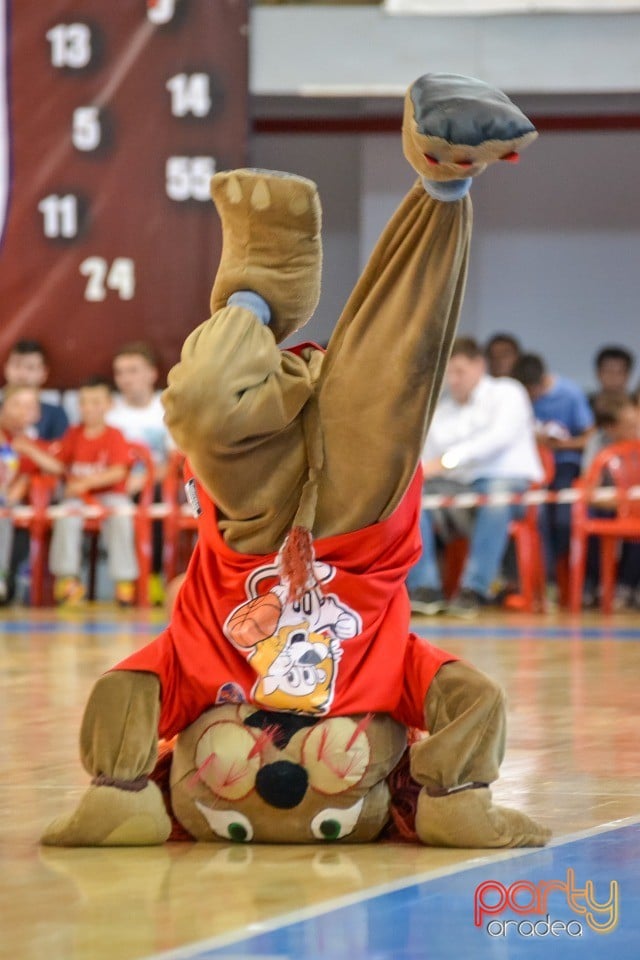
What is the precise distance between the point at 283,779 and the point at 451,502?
534 centimetres

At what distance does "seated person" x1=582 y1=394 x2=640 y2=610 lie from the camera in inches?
315

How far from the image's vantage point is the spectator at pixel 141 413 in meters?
8.25

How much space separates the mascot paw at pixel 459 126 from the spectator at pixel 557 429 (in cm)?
613

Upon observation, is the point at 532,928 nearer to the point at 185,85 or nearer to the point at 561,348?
the point at 185,85

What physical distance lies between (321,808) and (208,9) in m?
6.73

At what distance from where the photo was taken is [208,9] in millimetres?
8555

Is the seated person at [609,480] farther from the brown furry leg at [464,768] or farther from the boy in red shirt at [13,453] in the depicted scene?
the brown furry leg at [464,768]

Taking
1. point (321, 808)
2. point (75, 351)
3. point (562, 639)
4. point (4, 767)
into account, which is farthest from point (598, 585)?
point (321, 808)

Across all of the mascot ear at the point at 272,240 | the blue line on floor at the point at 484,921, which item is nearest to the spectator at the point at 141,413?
the mascot ear at the point at 272,240

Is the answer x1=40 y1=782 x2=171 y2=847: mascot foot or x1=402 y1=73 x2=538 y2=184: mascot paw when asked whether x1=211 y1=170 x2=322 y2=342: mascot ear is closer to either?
x1=402 y1=73 x2=538 y2=184: mascot paw

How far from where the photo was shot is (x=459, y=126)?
2.28 meters

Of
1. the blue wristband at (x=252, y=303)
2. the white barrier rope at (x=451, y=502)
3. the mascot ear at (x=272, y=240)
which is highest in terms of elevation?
the mascot ear at (x=272, y=240)

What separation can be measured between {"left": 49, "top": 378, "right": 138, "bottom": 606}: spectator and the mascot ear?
549 centimetres

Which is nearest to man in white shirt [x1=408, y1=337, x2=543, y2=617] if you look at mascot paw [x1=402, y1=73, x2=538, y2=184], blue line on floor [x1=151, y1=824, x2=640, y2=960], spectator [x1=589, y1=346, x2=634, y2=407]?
spectator [x1=589, y1=346, x2=634, y2=407]
